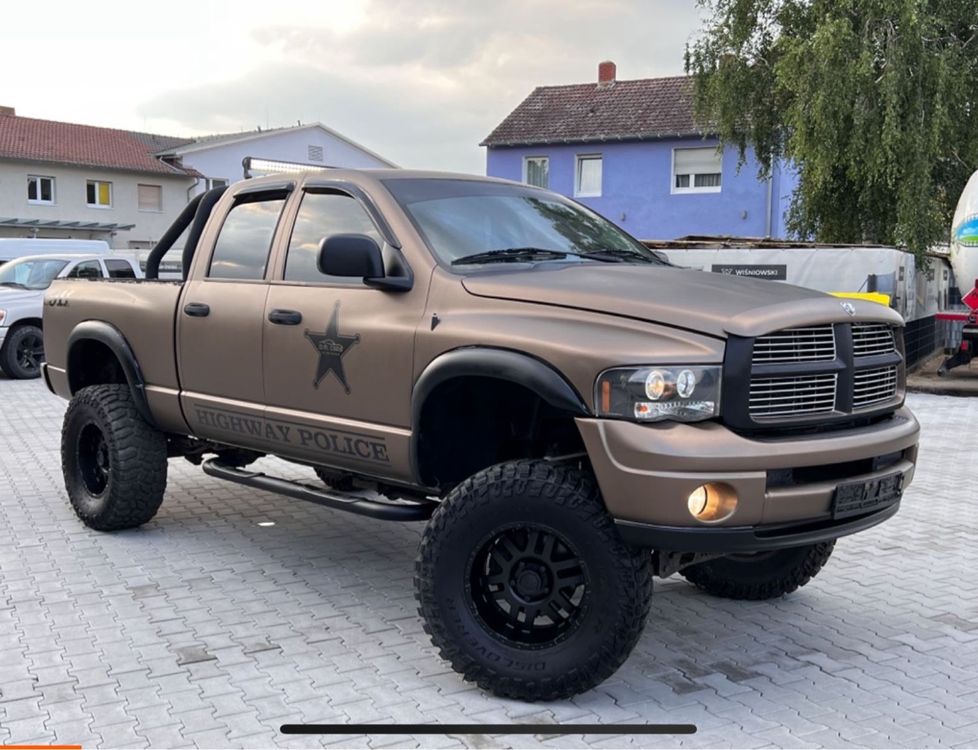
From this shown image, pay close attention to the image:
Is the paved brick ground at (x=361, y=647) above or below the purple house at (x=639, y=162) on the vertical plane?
below

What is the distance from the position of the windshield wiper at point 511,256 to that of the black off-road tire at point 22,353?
42.5 ft

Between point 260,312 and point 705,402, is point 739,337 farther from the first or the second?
point 260,312

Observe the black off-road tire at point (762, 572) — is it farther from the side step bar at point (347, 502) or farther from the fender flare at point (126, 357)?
the fender flare at point (126, 357)

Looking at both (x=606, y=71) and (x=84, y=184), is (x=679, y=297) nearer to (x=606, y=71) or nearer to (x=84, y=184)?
(x=606, y=71)

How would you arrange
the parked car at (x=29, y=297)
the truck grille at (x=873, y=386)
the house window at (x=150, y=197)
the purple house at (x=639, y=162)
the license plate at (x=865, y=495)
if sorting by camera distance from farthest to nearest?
the house window at (x=150, y=197)
the purple house at (x=639, y=162)
the parked car at (x=29, y=297)
the truck grille at (x=873, y=386)
the license plate at (x=865, y=495)

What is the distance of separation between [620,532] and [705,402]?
541 mm

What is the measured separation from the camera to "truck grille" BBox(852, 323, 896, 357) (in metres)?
4.22

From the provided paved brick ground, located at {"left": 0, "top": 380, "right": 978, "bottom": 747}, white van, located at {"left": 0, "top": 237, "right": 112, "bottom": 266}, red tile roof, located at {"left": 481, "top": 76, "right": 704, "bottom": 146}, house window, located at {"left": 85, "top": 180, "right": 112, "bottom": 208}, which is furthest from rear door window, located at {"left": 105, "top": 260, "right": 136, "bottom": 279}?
house window, located at {"left": 85, "top": 180, "right": 112, "bottom": 208}

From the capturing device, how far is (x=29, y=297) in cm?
1609

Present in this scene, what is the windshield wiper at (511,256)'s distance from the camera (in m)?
4.62

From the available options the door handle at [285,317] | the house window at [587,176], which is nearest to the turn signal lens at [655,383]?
the door handle at [285,317]

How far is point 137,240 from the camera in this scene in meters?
45.6

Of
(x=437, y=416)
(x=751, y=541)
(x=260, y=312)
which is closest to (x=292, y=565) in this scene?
(x=260, y=312)

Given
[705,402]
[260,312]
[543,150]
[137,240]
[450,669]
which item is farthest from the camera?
[137,240]
